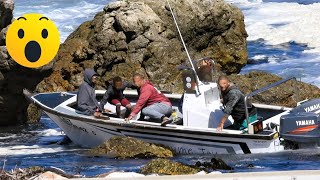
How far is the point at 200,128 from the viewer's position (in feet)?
52.7

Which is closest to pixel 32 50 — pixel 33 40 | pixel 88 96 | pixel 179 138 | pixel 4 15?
pixel 33 40

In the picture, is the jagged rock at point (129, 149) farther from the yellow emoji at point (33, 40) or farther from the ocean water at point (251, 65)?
the yellow emoji at point (33, 40)

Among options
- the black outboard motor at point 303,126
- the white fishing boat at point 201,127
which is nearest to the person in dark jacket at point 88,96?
the white fishing boat at point 201,127

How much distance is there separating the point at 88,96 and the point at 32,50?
2.27m

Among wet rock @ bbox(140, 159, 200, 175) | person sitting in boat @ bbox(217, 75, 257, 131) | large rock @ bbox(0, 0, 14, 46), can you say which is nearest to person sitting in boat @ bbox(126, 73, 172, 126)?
person sitting in boat @ bbox(217, 75, 257, 131)

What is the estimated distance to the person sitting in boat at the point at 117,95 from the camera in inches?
687

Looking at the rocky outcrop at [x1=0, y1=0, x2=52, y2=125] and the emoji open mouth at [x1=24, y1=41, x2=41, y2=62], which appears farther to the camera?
the rocky outcrop at [x1=0, y1=0, x2=52, y2=125]

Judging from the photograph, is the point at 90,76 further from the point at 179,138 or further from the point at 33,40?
the point at 179,138

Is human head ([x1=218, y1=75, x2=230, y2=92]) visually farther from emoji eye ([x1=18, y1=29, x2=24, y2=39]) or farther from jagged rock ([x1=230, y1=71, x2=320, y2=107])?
jagged rock ([x1=230, y1=71, x2=320, y2=107])

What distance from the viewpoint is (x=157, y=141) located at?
16.6 m

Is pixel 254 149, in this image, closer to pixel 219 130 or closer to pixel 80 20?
pixel 219 130

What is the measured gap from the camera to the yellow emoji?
15328 mm

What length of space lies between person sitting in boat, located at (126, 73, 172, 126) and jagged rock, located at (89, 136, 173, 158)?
545mm

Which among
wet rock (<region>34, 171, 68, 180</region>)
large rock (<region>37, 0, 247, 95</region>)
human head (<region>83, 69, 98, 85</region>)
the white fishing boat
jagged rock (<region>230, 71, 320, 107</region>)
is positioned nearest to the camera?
wet rock (<region>34, 171, 68, 180</region>)
